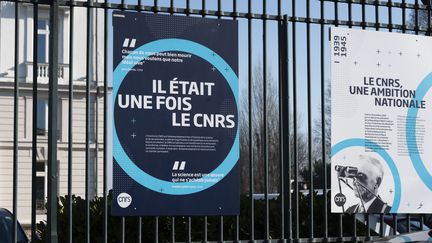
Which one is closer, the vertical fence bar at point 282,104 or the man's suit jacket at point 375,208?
the vertical fence bar at point 282,104

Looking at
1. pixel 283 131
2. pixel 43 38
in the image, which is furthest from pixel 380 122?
pixel 43 38

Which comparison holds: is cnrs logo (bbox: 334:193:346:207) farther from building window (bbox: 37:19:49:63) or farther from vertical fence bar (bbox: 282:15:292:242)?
building window (bbox: 37:19:49:63)

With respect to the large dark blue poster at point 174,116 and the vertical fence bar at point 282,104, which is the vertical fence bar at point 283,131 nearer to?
the vertical fence bar at point 282,104

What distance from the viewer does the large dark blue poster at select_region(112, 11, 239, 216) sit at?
22.2 ft

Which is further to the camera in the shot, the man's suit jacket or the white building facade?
the white building facade

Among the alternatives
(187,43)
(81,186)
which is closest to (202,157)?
(187,43)

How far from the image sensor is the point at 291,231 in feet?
24.2

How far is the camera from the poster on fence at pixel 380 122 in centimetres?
756

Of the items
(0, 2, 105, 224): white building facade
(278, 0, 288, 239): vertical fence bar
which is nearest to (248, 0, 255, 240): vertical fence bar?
(278, 0, 288, 239): vertical fence bar

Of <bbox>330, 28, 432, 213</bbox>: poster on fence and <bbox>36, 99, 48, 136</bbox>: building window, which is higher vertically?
<bbox>36, 99, 48, 136</bbox>: building window

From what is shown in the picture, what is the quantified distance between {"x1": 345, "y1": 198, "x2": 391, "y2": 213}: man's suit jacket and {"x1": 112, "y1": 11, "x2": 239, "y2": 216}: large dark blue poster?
1.21 m

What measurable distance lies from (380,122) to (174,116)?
85.1 inches

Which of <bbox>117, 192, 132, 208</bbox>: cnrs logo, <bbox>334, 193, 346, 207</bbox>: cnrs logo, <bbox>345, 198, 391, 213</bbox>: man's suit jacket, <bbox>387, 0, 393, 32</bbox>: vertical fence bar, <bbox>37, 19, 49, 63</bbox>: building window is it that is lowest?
<bbox>345, 198, 391, 213</bbox>: man's suit jacket

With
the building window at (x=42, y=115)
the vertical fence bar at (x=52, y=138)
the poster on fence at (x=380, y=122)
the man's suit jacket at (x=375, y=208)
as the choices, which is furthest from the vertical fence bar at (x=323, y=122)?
the building window at (x=42, y=115)
